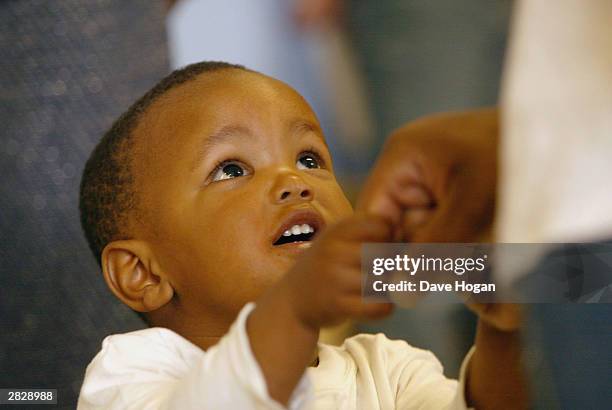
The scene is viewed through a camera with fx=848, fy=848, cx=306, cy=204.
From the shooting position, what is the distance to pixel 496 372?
593mm

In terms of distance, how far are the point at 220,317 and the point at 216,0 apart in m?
0.35

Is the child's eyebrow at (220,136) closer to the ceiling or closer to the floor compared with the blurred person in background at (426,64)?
closer to the floor

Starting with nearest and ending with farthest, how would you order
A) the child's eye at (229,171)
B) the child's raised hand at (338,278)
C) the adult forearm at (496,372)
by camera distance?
the child's raised hand at (338,278) < the adult forearm at (496,372) < the child's eye at (229,171)

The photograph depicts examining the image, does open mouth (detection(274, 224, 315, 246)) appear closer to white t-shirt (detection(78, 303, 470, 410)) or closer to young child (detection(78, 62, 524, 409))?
young child (detection(78, 62, 524, 409))

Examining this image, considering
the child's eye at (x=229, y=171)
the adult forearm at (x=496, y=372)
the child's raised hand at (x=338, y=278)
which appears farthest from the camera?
the child's eye at (x=229, y=171)

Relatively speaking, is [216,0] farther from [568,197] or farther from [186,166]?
[568,197]

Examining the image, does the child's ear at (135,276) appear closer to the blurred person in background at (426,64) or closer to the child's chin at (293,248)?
the child's chin at (293,248)

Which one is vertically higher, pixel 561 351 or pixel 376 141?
pixel 376 141

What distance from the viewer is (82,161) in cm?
88

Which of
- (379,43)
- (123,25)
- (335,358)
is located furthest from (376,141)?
(123,25)

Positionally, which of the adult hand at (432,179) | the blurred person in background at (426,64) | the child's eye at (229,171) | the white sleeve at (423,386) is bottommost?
the white sleeve at (423,386)

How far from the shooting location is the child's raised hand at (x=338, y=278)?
0.48 metres

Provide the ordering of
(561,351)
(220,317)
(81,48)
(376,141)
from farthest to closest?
(81,48) → (376,141) → (220,317) → (561,351)

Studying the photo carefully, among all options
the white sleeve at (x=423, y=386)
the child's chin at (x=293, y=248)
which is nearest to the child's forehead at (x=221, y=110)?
the child's chin at (x=293, y=248)
